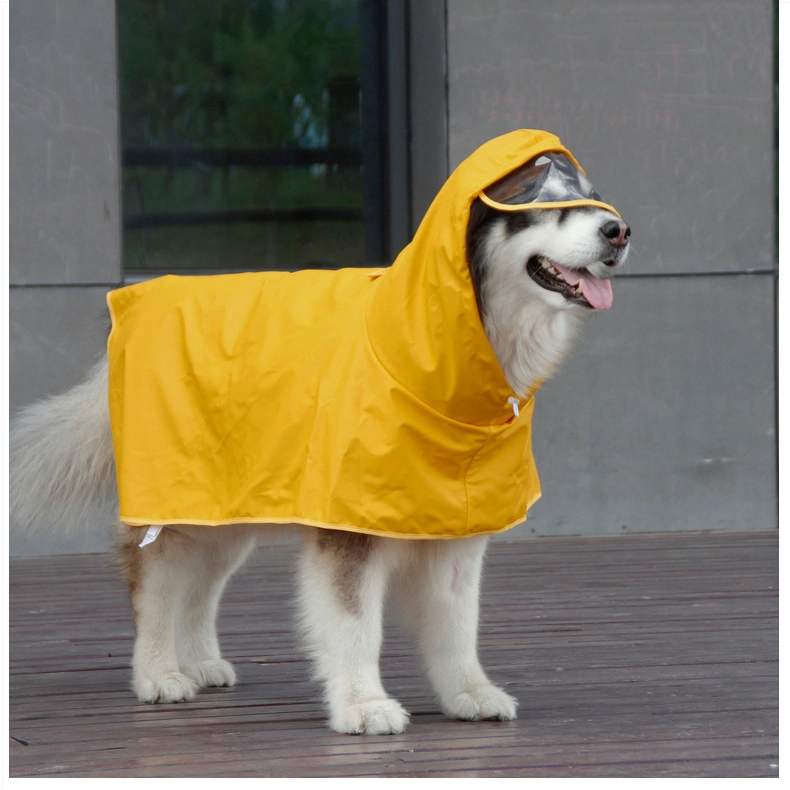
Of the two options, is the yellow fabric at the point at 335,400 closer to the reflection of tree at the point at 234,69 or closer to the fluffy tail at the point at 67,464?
the fluffy tail at the point at 67,464

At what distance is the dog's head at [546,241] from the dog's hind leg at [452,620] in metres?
0.77

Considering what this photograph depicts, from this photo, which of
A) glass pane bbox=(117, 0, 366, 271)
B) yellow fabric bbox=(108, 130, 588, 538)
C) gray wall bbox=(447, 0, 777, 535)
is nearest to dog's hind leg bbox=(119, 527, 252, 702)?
yellow fabric bbox=(108, 130, 588, 538)

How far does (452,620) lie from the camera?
12.1ft

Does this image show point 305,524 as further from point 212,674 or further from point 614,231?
point 614,231

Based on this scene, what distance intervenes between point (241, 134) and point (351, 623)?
14.4 feet

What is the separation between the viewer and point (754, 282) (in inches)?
277

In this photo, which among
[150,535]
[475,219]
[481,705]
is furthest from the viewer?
[150,535]

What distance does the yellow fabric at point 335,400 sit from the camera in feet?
11.0

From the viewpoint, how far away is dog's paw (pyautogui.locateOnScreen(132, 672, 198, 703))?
390cm

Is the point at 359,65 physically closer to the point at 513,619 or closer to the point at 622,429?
the point at 622,429

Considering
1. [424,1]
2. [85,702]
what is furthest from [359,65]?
[85,702]

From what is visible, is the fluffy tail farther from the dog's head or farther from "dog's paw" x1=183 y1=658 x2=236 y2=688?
the dog's head

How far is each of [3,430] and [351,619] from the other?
103 centimetres

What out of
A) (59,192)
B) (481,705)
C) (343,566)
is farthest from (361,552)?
(59,192)
